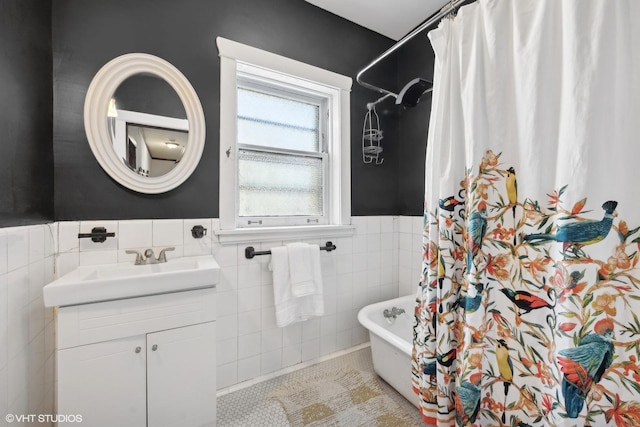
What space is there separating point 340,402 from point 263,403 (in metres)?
0.46

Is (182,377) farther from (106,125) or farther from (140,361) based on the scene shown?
(106,125)

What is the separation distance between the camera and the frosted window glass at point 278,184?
183cm

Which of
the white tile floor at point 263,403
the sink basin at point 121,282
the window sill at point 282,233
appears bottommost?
the white tile floor at point 263,403

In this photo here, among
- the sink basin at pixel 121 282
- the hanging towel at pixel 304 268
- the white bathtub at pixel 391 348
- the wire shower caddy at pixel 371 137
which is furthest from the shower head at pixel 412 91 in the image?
the sink basin at pixel 121 282

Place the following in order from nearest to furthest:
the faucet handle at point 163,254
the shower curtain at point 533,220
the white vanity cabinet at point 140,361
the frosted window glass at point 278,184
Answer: the shower curtain at point 533,220 < the white vanity cabinet at point 140,361 < the faucet handle at point 163,254 < the frosted window glass at point 278,184

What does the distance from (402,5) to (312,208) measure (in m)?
1.67

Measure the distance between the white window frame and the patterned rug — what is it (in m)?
0.97

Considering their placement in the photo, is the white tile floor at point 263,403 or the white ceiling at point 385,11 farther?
the white ceiling at point 385,11

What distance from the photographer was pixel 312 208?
210 cm

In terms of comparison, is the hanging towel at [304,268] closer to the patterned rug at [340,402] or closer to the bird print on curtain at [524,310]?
the patterned rug at [340,402]

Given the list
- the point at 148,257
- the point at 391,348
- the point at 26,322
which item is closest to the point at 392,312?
the point at 391,348

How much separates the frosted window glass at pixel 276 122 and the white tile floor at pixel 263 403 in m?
1.64

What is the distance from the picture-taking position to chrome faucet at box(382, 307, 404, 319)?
193cm

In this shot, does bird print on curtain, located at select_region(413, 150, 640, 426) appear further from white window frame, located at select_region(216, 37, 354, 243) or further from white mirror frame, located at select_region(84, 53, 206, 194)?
white mirror frame, located at select_region(84, 53, 206, 194)
